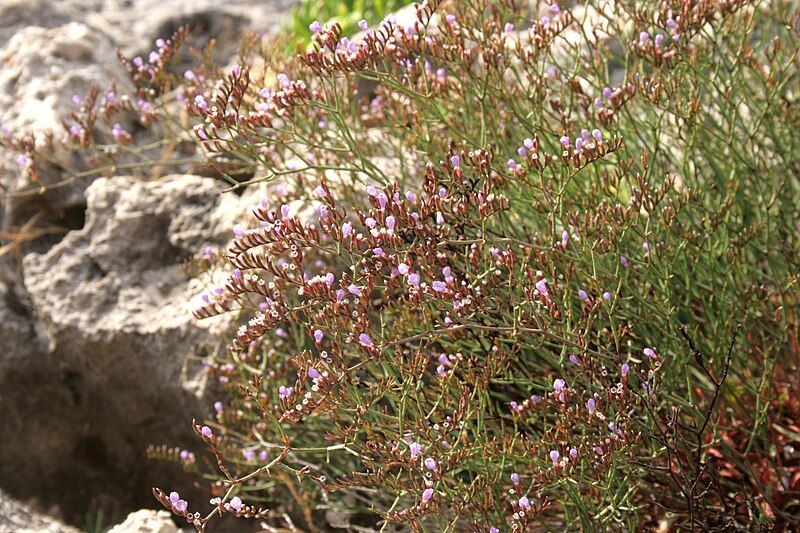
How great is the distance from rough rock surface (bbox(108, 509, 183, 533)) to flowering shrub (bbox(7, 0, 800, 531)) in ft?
0.77

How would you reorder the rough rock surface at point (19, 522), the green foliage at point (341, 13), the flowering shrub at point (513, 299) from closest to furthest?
the flowering shrub at point (513, 299) → the rough rock surface at point (19, 522) → the green foliage at point (341, 13)

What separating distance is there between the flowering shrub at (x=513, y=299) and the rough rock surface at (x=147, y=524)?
233mm

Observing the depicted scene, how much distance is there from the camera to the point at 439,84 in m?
3.34

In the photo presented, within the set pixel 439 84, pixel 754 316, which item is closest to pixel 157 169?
pixel 439 84

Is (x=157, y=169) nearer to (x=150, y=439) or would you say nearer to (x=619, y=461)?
(x=150, y=439)

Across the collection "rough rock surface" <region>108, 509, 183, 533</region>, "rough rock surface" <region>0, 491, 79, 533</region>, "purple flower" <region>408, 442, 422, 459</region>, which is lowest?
"rough rock surface" <region>0, 491, 79, 533</region>

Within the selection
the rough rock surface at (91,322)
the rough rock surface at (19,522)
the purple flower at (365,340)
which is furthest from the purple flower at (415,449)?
the rough rock surface at (19,522)

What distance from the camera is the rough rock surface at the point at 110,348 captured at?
3988 millimetres

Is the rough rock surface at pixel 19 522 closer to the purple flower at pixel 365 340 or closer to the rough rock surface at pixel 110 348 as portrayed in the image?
the rough rock surface at pixel 110 348

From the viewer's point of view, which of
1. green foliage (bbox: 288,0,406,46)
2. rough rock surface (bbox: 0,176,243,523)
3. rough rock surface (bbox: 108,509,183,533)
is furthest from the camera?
green foliage (bbox: 288,0,406,46)

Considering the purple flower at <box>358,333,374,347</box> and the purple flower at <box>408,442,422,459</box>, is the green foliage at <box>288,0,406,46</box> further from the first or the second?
the purple flower at <box>408,442,422,459</box>

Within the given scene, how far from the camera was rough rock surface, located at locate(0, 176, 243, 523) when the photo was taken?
3988 millimetres

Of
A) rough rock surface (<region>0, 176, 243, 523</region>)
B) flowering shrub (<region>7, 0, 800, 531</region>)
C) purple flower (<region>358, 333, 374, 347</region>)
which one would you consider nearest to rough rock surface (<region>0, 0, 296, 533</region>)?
rough rock surface (<region>0, 176, 243, 523</region>)

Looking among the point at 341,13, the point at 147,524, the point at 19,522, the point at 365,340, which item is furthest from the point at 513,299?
the point at 341,13
